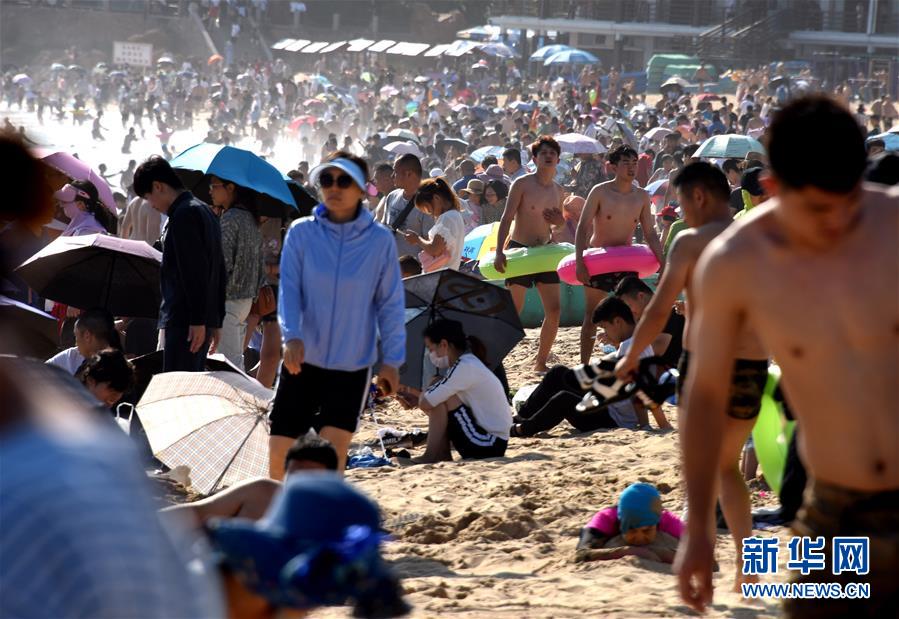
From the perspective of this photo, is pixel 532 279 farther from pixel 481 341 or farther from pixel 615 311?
pixel 615 311

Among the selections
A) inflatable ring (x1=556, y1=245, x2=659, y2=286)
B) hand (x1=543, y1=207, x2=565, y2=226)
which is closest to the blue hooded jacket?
inflatable ring (x1=556, y1=245, x2=659, y2=286)

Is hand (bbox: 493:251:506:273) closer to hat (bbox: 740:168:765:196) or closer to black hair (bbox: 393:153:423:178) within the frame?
black hair (bbox: 393:153:423:178)

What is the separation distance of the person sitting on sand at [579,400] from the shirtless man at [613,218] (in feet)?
4.28

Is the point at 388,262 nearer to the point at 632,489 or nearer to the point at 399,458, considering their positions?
the point at 632,489

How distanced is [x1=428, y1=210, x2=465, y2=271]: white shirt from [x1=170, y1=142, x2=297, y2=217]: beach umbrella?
3.97 ft

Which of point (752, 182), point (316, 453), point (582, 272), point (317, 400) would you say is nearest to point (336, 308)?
point (317, 400)

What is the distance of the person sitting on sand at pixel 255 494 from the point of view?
168 inches

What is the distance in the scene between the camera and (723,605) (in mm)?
4602

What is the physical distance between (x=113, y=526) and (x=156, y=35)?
212ft

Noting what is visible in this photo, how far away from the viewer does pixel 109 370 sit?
6344mm

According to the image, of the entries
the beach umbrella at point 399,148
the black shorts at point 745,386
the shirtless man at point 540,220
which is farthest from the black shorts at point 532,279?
the beach umbrella at point 399,148

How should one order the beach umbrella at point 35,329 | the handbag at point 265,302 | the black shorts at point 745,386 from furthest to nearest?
the handbag at point 265,302
the beach umbrella at point 35,329
the black shorts at point 745,386

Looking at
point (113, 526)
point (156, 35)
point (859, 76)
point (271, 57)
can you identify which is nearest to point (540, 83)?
point (859, 76)

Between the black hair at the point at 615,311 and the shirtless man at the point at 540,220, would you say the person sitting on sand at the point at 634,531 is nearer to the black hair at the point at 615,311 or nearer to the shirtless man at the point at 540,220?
the black hair at the point at 615,311
